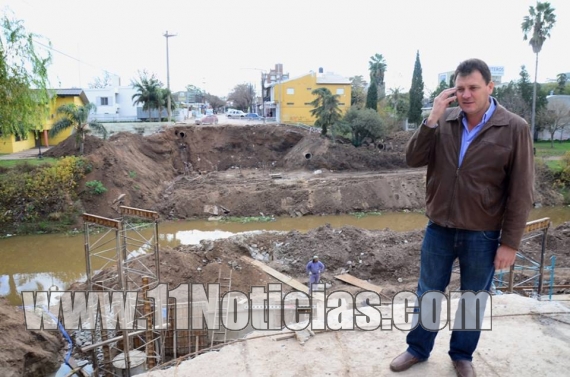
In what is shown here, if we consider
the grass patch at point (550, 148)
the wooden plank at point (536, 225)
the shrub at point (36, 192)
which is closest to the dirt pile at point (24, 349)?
the wooden plank at point (536, 225)

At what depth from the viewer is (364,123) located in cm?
2933

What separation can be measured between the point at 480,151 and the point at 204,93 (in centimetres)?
8595

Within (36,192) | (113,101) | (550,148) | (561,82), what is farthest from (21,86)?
(561,82)

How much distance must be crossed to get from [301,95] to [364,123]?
1241 centimetres

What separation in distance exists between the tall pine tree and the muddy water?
14.0 m

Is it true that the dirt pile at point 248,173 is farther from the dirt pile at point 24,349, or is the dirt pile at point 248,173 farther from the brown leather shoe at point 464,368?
the brown leather shoe at point 464,368

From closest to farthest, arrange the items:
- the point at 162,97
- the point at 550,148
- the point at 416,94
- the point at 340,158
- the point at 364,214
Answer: the point at 364,214 < the point at 340,158 < the point at 550,148 < the point at 162,97 < the point at 416,94

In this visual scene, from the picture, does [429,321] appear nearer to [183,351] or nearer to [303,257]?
[183,351]

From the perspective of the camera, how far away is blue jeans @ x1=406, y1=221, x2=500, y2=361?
2623mm

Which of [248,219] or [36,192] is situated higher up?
[36,192]

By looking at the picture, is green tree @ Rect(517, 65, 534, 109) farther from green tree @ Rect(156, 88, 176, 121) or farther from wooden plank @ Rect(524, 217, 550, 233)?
wooden plank @ Rect(524, 217, 550, 233)

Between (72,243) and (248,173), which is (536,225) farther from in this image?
(248,173)

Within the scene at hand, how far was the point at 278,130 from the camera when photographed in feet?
105

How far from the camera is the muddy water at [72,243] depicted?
44.7 ft
